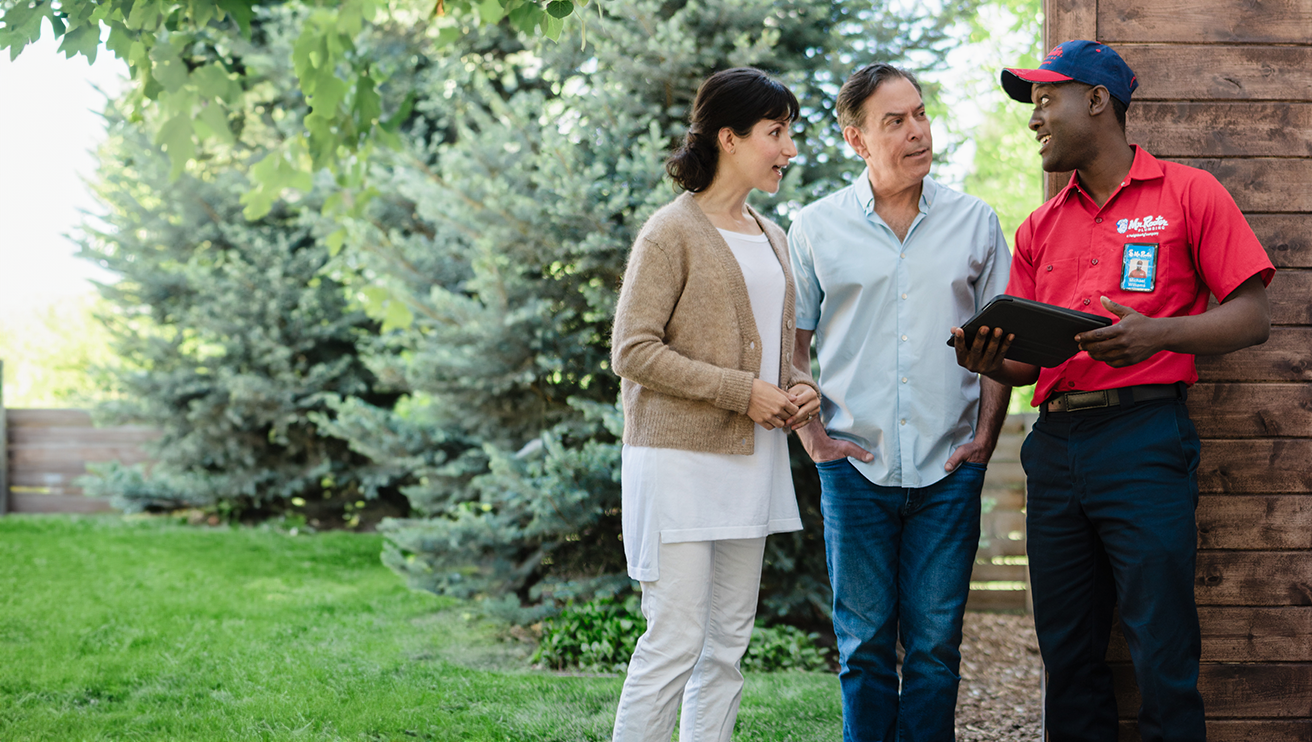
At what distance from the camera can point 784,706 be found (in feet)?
11.2

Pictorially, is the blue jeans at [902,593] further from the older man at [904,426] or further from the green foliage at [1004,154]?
the green foliage at [1004,154]

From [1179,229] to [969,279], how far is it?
48 centimetres

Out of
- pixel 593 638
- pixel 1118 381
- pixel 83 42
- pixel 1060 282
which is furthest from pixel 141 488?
pixel 1118 381

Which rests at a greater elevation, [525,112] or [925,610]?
[525,112]

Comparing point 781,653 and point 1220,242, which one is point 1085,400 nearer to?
point 1220,242

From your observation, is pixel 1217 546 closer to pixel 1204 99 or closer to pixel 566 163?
pixel 1204 99

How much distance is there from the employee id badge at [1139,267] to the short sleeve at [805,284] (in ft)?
2.38

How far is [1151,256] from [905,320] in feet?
1.82

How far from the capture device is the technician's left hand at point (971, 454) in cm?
224

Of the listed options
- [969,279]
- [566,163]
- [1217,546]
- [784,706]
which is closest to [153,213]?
[566,163]

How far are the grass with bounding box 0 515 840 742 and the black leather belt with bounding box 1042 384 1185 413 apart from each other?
1613 millimetres

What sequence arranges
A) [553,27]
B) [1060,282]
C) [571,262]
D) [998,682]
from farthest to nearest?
[571,262] → [998,682] → [553,27] → [1060,282]

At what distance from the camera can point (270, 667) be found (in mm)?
3836

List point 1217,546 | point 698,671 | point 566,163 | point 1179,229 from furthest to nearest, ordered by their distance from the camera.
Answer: point 566,163 → point 1217,546 → point 698,671 → point 1179,229
